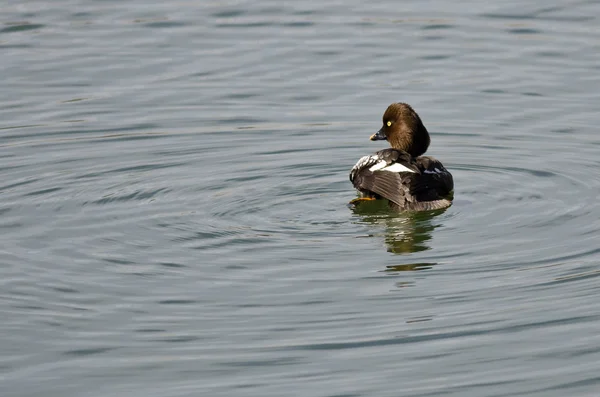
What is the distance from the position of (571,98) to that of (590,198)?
408 cm

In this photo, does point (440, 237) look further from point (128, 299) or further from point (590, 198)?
point (128, 299)

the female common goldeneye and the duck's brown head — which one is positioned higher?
the duck's brown head

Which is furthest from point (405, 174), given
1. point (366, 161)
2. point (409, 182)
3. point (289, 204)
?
point (289, 204)

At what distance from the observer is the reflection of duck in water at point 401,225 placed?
10.5m

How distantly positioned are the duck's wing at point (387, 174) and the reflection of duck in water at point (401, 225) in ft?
0.56

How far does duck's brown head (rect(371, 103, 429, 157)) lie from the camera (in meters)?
12.9

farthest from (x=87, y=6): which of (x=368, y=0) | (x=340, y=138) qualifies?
(x=340, y=138)

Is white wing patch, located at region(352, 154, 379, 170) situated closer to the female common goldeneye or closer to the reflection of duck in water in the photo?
the female common goldeneye

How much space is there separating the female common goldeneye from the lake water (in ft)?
0.69

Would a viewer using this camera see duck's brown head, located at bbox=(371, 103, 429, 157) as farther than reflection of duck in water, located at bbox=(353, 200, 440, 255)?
Yes

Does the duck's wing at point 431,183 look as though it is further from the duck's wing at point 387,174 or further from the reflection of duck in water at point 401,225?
the reflection of duck in water at point 401,225

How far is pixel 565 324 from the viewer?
8.39 m

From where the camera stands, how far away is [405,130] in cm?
1298

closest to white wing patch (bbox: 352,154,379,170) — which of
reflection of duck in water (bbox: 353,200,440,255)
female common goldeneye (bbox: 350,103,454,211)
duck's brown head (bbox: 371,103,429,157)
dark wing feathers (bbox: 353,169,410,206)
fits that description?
female common goldeneye (bbox: 350,103,454,211)
